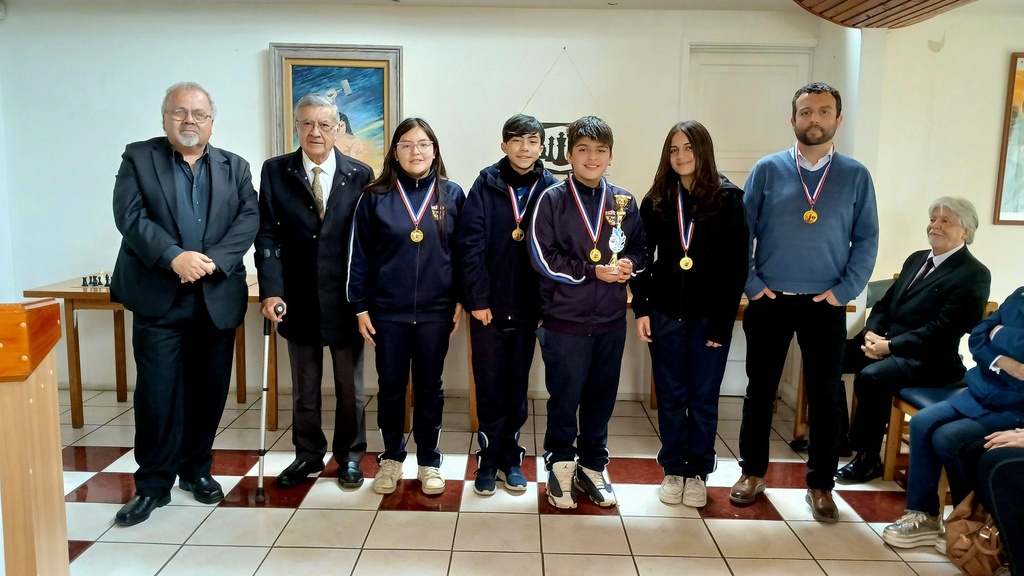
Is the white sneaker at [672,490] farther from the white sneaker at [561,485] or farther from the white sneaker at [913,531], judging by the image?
the white sneaker at [913,531]

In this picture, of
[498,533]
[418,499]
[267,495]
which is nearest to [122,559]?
[267,495]

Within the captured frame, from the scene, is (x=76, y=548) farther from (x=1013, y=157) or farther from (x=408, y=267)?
(x=1013, y=157)

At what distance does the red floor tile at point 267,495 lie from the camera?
281cm

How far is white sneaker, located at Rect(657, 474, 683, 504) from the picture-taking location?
285cm

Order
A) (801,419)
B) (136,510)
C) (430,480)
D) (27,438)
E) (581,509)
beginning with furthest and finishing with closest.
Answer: (801,419)
(430,480)
(581,509)
(136,510)
(27,438)

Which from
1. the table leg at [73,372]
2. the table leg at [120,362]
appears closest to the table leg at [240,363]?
the table leg at [120,362]

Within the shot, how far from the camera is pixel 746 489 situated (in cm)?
286

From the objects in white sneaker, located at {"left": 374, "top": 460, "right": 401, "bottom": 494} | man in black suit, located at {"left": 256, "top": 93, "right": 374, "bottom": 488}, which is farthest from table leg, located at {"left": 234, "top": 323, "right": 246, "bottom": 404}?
white sneaker, located at {"left": 374, "top": 460, "right": 401, "bottom": 494}

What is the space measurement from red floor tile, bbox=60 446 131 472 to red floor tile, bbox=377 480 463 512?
4.83 feet

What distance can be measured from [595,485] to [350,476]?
109 cm

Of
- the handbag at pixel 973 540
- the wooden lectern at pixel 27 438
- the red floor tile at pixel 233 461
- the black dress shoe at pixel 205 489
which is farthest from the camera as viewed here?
the red floor tile at pixel 233 461

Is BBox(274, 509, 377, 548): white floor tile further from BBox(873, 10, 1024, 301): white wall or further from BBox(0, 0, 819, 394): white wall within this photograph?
BBox(873, 10, 1024, 301): white wall

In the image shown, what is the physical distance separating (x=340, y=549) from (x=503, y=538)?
0.61 m

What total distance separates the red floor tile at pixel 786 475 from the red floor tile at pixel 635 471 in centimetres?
51
